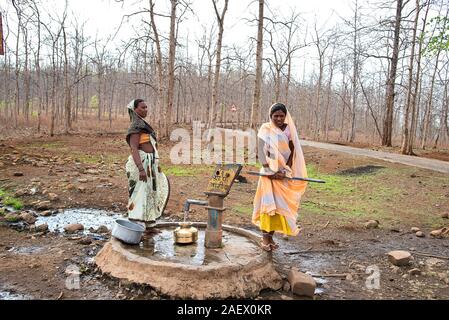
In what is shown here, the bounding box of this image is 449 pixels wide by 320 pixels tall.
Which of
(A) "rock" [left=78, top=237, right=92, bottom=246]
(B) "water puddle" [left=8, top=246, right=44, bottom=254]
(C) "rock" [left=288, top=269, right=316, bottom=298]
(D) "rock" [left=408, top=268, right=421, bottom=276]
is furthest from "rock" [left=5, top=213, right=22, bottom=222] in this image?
(D) "rock" [left=408, top=268, right=421, bottom=276]

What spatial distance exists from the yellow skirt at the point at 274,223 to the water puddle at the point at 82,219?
2.74 m

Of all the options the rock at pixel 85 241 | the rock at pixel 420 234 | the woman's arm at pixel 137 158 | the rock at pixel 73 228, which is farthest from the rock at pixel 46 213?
the rock at pixel 420 234

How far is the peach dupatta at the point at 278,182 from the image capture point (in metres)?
4.02

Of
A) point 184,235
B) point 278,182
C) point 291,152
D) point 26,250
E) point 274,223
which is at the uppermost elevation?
point 291,152

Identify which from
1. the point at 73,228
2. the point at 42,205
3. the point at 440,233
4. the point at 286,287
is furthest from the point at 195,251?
the point at 440,233

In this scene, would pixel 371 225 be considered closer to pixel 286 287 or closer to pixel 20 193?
pixel 286 287

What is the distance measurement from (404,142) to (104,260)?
530 inches

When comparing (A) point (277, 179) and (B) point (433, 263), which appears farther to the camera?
(B) point (433, 263)

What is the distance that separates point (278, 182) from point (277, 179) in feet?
0.12

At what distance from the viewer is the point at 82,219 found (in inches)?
239

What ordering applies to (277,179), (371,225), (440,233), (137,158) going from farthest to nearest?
(371,225) → (440,233) → (137,158) → (277,179)

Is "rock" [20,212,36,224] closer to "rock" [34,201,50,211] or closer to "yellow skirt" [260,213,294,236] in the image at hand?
"rock" [34,201,50,211]

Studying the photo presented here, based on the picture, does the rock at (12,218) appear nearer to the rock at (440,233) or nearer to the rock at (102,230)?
the rock at (102,230)

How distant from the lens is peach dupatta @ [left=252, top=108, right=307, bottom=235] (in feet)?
13.2
